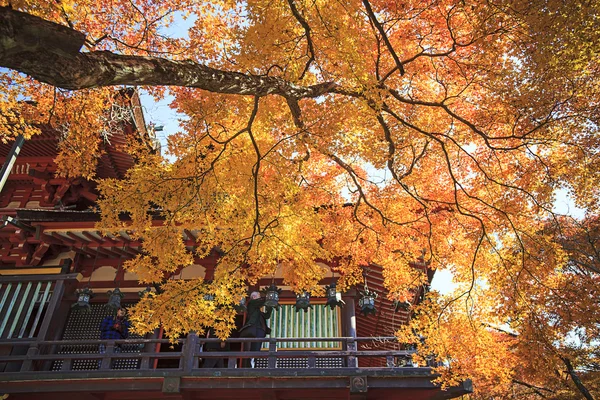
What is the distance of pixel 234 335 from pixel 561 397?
11.8 m

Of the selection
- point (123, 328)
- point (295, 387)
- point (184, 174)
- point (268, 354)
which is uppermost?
point (184, 174)

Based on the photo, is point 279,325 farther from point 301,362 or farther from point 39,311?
point 39,311

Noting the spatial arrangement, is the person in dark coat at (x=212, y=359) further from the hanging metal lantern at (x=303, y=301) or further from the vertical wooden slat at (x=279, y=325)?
the hanging metal lantern at (x=303, y=301)

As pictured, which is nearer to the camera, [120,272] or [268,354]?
[268,354]

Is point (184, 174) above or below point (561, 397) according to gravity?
above

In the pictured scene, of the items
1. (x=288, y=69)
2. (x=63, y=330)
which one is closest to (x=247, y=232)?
(x=288, y=69)

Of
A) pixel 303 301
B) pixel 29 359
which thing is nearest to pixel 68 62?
pixel 303 301

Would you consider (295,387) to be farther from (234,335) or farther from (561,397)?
(561,397)

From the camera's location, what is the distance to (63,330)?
34.9ft

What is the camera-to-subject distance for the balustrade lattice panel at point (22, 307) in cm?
1005

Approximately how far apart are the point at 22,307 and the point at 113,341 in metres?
3.13

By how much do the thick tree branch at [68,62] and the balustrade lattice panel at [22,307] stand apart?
8.99m

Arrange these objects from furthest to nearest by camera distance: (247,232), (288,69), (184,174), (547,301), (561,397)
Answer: (561,397)
(547,301)
(247,232)
(184,174)
(288,69)

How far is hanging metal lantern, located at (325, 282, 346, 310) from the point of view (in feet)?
31.8
